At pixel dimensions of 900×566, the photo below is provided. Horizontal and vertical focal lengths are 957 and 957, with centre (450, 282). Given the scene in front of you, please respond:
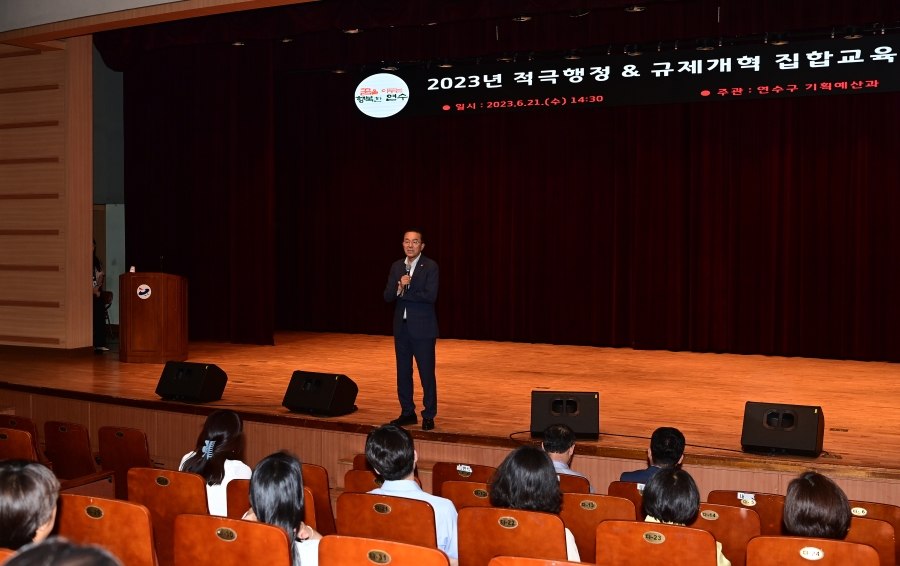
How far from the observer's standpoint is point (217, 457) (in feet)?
12.2

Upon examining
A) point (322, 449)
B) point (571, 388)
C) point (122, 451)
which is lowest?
point (322, 449)

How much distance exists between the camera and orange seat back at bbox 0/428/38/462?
14.3 feet

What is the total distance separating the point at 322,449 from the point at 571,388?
2.40m

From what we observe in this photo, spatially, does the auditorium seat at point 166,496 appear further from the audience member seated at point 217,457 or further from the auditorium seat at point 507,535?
the auditorium seat at point 507,535

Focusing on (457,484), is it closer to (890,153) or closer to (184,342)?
(184,342)

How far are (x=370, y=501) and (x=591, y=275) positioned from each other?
812cm

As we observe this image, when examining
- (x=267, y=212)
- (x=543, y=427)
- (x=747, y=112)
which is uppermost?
(x=747, y=112)

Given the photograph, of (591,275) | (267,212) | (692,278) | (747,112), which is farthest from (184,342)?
(747,112)

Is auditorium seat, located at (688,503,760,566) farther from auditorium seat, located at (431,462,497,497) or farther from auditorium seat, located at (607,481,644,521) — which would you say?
auditorium seat, located at (431,462,497,497)

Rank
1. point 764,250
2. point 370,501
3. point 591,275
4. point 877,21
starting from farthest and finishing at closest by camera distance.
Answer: point 591,275, point 764,250, point 877,21, point 370,501

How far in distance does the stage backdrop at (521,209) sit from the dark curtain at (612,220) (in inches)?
0.9

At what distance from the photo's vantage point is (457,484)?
3.71 meters

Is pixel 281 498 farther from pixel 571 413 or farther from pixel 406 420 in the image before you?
pixel 406 420

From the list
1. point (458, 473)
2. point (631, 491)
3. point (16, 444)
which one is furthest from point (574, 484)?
point (16, 444)
